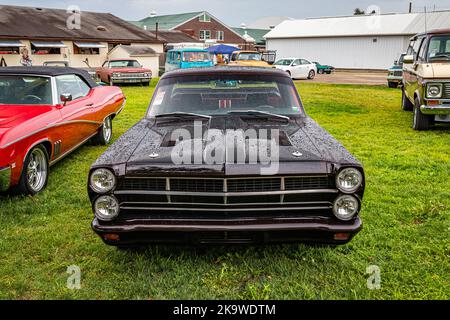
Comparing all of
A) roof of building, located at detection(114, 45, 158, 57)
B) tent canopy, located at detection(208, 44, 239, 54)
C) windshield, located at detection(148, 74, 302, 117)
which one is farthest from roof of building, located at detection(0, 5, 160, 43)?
windshield, located at detection(148, 74, 302, 117)

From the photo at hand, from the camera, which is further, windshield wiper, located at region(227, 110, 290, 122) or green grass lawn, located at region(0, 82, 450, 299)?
windshield wiper, located at region(227, 110, 290, 122)

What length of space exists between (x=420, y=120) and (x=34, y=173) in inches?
280

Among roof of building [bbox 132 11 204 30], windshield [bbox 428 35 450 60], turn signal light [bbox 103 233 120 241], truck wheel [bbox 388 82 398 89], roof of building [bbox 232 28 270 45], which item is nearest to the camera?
turn signal light [bbox 103 233 120 241]

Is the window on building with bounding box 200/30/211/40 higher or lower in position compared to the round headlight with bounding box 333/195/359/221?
higher

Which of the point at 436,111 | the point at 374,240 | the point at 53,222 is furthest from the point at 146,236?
the point at 436,111

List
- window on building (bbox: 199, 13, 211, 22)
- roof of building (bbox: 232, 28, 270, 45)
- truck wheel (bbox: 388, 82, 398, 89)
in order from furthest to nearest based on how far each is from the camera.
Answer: roof of building (bbox: 232, 28, 270, 45), window on building (bbox: 199, 13, 211, 22), truck wheel (bbox: 388, 82, 398, 89)

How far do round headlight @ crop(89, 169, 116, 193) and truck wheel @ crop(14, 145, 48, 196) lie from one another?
6.38ft

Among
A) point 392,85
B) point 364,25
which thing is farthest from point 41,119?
point 364,25

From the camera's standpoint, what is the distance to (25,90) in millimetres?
5730

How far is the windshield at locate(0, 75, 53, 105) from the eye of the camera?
564 centimetres

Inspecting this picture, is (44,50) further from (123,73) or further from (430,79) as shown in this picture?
(430,79)

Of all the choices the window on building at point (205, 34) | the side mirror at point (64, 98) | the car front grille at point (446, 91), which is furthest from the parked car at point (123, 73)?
the window on building at point (205, 34)

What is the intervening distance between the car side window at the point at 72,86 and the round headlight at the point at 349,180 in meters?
4.26

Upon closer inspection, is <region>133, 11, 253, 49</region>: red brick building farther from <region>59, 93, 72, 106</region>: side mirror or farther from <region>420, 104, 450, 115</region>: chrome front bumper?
<region>59, 93, 72, 106</region>: side mirror
